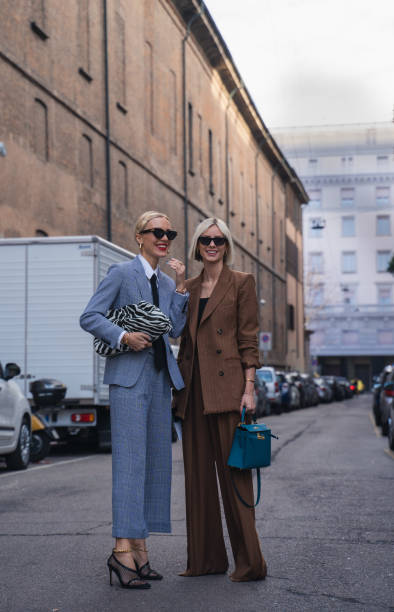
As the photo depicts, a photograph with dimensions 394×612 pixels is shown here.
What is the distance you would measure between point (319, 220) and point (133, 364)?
248 ft

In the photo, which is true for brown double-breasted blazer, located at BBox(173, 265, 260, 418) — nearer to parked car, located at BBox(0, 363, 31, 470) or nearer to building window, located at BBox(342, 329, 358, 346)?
parked car, located at BBox(0, 363, 31, 470)

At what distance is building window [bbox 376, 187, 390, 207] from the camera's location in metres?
87.9

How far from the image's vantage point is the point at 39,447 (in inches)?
593

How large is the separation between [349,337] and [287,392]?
1767 inches

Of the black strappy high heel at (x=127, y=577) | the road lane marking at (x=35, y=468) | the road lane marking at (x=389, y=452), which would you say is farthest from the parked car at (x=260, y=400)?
the black strappy high heel at (x=127, y=577)

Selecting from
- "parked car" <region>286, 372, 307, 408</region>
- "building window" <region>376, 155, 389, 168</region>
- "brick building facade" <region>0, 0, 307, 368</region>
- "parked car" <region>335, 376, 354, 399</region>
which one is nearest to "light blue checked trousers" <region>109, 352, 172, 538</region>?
"brick building facade" <region>0, 0, 307, 368</region>

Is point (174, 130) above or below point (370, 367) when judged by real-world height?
above

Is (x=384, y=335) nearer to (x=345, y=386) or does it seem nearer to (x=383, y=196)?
(x=383, y=196)

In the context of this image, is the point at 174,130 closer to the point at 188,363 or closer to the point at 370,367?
the point at 188,363

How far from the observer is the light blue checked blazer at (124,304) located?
18.1 feet

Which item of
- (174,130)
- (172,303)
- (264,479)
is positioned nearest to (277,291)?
(174,130)

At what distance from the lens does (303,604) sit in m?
5.10

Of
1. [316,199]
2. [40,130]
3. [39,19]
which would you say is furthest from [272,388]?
[316,199]

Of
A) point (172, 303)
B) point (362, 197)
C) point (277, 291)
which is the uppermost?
point (362, 197)
